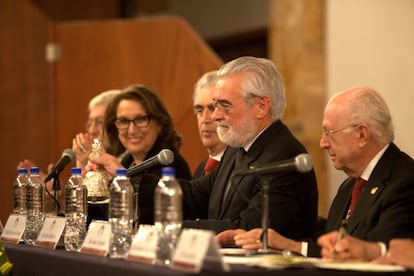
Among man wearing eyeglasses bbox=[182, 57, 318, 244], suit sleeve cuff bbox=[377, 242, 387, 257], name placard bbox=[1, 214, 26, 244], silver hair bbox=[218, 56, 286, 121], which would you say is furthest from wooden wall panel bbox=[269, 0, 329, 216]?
suit sleeve cuff bbox=[377, 242, 387, 257]

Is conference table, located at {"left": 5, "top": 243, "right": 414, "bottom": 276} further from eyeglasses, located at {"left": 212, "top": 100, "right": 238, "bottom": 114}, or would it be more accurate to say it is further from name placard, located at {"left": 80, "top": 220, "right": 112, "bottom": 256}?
eyeglasses, located at {"left": 212, "top": 100, "right": 238, "bottom": 114}

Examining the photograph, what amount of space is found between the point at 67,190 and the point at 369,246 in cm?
157

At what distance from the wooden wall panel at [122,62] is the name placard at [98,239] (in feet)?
13.8

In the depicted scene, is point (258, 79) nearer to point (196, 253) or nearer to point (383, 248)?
point (383, 248)

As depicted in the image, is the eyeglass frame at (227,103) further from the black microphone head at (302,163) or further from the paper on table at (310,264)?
the paper on table at (310,264)

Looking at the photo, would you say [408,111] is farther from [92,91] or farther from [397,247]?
[397,247]

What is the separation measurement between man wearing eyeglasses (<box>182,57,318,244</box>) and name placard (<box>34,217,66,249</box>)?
1.86ft

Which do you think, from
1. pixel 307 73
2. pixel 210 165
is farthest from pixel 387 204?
pixel 307 73

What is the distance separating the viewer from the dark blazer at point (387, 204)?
3.67m

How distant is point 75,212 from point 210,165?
136cm

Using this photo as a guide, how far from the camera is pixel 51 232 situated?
4.28 metres

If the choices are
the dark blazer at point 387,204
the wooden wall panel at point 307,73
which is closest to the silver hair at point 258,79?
the dark blazer at point 387,204

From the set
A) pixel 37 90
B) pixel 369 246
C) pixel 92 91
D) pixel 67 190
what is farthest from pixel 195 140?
pixel 369 246

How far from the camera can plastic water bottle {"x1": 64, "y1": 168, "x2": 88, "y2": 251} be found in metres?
4.25
